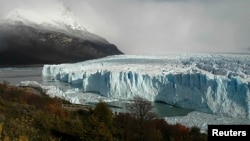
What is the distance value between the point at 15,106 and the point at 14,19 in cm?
10851

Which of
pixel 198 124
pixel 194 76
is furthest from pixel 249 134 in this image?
pixel 194 76

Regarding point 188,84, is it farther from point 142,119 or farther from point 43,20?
point 43,20

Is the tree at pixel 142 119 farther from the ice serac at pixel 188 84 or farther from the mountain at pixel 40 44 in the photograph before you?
the mountain at pixel 40 44

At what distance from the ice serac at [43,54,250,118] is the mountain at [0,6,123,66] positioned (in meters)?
55.8

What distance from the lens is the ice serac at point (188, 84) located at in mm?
21359

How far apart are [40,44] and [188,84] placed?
252 ft

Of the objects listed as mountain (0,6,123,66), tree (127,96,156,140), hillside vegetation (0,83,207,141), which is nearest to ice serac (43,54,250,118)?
hillside vegetation (0,83,207,141)

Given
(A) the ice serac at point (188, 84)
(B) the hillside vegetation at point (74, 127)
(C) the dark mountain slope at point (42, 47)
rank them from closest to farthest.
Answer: (B) the hillside vegetation at point (74, 127) → (A) the ice serac at point (188, 84) → (C) the dark mountain slope at point (42, 47)

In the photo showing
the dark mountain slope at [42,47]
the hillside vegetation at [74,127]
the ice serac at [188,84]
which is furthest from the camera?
the dark mountain slope at [42,47]

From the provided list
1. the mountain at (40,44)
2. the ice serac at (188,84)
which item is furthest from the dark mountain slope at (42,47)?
the ice serac at (188,84)

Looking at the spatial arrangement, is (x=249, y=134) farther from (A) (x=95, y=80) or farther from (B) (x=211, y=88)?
(A) (x=95, y=80)

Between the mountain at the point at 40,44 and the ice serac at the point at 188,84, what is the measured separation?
55.8m

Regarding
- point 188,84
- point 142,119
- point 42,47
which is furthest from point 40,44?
point 142,119

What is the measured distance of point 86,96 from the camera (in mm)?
27578
